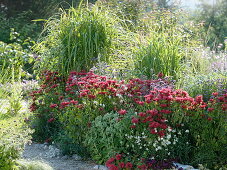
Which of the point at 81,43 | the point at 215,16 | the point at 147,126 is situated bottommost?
the point at 147,126

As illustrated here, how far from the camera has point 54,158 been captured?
4.17 metres

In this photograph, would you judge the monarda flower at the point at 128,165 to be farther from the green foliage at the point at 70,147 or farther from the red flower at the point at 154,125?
the green foliage at the point at 70,147

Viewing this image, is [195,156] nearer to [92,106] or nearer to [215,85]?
[215,85]

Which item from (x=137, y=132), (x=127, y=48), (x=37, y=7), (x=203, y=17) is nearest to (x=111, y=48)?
(x=127, y=48)

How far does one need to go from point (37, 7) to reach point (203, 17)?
390 inches

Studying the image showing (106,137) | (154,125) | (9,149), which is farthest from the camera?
(106,137)

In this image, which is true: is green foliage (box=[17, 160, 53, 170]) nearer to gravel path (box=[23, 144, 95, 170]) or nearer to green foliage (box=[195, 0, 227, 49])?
gravel path (box=[23, 144, 95, 170])

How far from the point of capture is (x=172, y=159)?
130 inches

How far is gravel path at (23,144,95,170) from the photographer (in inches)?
149

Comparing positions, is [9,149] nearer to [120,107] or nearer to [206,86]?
[120,107]

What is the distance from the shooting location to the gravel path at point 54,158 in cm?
380

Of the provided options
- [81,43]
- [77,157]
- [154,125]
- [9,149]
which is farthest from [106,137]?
[81,43]

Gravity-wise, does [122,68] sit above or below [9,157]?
above

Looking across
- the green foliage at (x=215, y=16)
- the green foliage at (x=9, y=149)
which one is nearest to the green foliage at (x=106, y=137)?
the green foliage at (x=9, y=149)
